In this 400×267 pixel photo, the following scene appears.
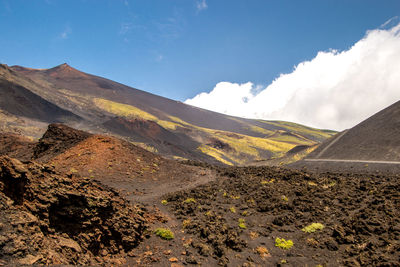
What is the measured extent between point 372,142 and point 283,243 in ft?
110

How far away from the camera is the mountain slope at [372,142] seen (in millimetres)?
29505

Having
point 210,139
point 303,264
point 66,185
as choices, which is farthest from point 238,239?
point 210,139

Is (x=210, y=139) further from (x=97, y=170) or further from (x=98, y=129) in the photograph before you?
(x=97, y=170)

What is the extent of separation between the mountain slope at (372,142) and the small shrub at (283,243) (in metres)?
26.9

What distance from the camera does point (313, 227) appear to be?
10.4 metres

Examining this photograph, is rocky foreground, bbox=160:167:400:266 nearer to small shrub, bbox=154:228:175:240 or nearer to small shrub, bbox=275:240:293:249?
small shrub, bbox=275:240:293:249

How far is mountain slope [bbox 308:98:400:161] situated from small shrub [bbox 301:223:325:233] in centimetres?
2479

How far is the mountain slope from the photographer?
29.5m

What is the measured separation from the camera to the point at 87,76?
160m

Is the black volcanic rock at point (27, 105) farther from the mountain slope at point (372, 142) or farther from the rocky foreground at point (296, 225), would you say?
the mountain slope at point (372, 142)

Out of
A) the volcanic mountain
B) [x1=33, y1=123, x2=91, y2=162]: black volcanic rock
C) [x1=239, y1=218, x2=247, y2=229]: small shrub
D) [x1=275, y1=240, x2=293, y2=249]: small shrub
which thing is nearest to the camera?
[x1=275, y1=240, x2=293, y2=249]: small shrub

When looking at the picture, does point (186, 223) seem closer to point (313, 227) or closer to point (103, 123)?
point (313, 227)

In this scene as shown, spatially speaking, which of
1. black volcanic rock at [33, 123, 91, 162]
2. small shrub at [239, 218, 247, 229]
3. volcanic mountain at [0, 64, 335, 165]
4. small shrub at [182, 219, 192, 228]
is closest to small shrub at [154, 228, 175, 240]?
small shrub at [182, 219, 192, 228]

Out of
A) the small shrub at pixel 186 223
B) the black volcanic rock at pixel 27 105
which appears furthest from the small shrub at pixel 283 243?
the black volcanic rock at pixel 27 105
